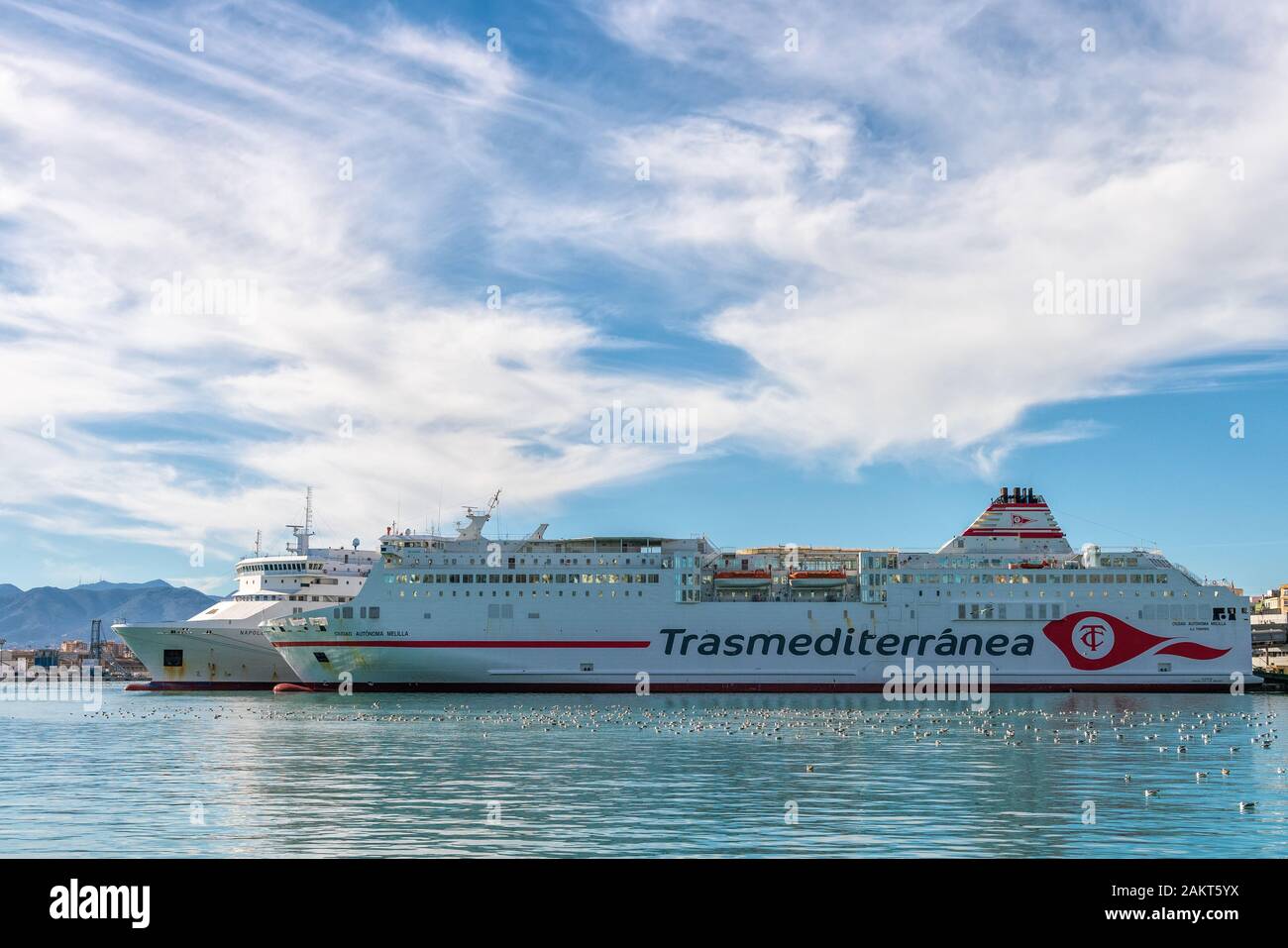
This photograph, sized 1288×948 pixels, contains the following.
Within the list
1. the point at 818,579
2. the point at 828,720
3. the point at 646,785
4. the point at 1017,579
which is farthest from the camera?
the point at 818,579

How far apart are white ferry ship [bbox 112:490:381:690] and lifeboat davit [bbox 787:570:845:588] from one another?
935 inches

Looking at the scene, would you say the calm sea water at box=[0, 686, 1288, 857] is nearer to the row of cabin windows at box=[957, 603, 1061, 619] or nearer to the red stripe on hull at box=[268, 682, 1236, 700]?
the red stripe on hull at box=[268, 682, 1236, 700]

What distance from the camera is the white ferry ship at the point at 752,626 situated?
193 ft

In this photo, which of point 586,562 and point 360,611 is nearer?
point 360,611

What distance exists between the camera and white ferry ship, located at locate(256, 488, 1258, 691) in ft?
193

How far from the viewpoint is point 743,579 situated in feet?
200

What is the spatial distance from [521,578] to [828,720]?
22589 millimetres

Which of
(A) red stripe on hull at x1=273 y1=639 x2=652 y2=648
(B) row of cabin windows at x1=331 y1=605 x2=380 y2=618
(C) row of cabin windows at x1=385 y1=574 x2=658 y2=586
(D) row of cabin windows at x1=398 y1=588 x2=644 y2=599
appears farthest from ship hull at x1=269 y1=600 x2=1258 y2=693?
(C) row of cabin windows at x1=385 y1=574 x2=658 y2=586

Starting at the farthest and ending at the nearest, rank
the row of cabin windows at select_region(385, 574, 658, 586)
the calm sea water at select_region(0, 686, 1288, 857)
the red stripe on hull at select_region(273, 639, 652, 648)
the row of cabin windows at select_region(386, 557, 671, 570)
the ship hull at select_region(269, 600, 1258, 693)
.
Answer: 1. the row of cabin windows at select_region(386, 557, 671, 570)
2. the row of cabin windows at select_region(385, 574, 658, 586)
3. the ship hull at select_region(269, 600, 1258, 693)
4. the red stripe on hull at select_region(273, 639, 652, 648)
5. the calm sea water at select_region(0, 686, 1288, 857)

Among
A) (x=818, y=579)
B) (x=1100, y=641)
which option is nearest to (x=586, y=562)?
(x=818, y=579)

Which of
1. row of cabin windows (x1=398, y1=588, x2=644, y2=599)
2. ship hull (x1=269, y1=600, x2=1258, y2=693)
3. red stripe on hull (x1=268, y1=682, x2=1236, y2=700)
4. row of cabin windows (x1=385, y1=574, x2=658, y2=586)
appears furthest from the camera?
row of cabin windows (x1=385, y1=574, x2=658, y2=586)

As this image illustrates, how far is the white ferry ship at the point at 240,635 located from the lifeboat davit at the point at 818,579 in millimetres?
23759

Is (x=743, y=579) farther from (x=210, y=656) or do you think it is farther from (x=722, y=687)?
(x=210, y=656)

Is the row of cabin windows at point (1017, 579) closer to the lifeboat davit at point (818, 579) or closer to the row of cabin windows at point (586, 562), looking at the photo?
the lifeboat davit at point (818, 579)
